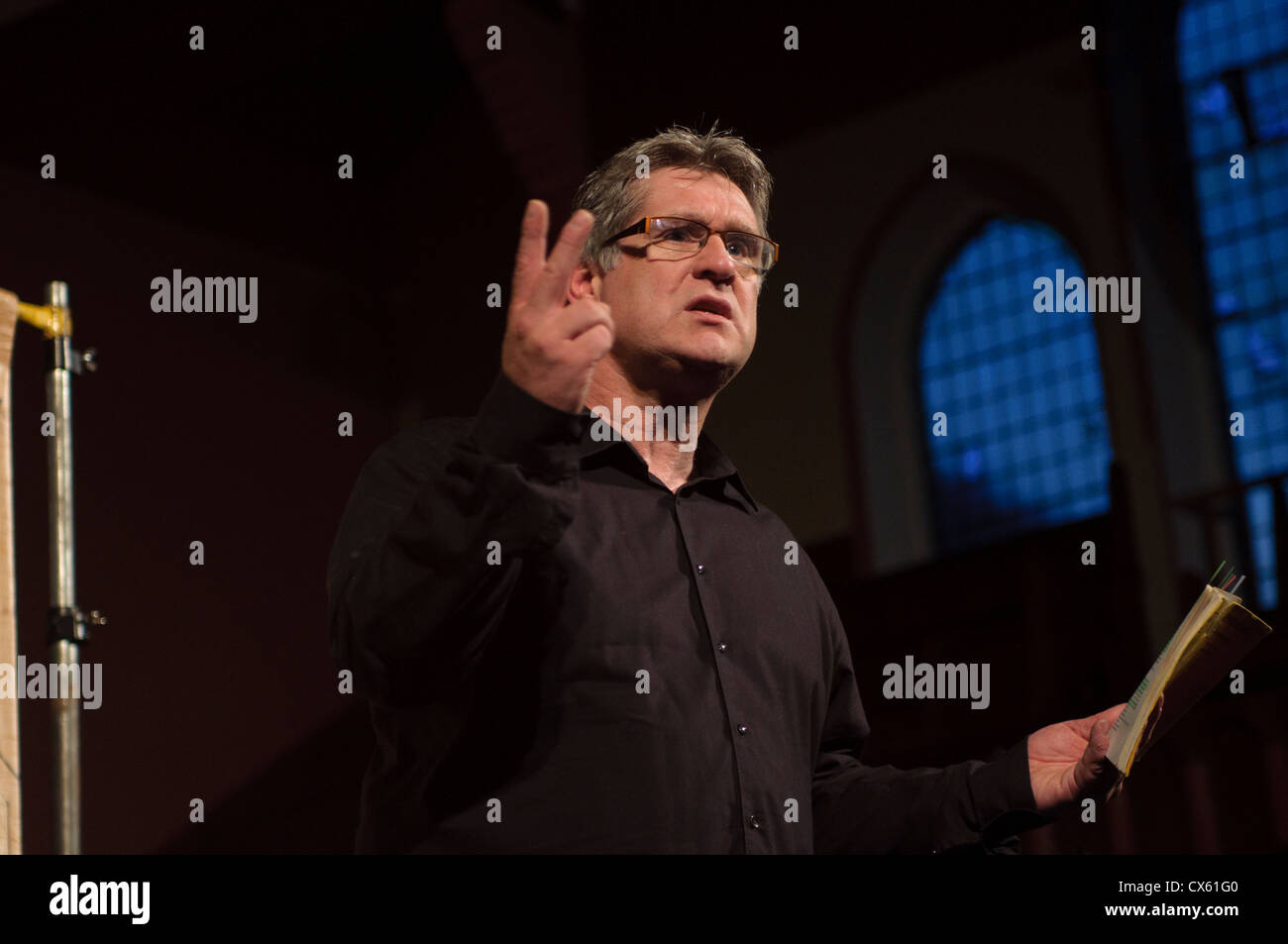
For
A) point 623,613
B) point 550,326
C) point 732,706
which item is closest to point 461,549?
point 550,326

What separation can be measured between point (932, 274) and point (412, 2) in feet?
11.1

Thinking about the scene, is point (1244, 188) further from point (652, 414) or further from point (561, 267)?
point (561, 267)

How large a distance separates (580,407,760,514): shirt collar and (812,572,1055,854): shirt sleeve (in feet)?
0.65

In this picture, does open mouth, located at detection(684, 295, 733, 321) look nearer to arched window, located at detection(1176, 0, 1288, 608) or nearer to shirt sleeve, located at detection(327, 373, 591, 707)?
shirt sleeve, located at detection(327, 373, 591, 707)

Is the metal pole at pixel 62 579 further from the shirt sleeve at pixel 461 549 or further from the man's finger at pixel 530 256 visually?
the man's finger at pixel 530 256

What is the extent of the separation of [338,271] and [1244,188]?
17.4 feet

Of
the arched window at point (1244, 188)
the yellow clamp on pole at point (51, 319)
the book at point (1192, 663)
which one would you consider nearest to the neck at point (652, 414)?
the book at point (1192, 663)

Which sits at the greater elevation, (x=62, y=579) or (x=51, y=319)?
(x=51, y=319)

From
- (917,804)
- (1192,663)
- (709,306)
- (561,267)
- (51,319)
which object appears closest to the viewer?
(561,267)

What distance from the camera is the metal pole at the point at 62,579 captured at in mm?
2246

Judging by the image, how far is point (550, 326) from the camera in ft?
5.56

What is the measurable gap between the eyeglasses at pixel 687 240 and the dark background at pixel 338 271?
5175mm
